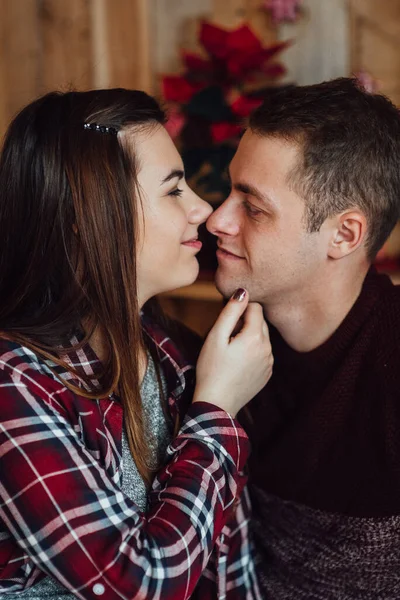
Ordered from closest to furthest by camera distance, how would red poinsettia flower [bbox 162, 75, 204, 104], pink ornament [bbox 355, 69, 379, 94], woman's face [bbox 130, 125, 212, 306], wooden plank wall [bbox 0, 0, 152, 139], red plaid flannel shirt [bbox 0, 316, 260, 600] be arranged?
red plaid flannel shirt [bbox 0, 316, 260, 600] < woman's face [bbox 130, 125, 212, 306] < pink ornament [bbox 355, 69, 379, 94] < red poinsettia flower [bbox 162, 75, 204, 104] < wooden plank wall [bbox 0, 0, 152, 139]

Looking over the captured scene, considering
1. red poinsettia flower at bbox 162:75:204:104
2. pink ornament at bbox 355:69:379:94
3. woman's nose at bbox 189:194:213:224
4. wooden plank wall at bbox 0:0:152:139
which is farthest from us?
wooden plank wall at bbox 0:0:152:139

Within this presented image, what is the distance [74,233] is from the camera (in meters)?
1.24

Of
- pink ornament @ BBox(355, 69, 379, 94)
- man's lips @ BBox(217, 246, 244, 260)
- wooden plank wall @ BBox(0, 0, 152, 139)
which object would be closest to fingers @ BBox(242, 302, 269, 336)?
man's lips @ BBox(217, 246, 244, 260)

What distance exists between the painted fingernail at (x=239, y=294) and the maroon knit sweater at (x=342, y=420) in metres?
0.17

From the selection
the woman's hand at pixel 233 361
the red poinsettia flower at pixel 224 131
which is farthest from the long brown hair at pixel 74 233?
the red poinsettia flower at pixel 224 131

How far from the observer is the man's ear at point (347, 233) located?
4.75 ft

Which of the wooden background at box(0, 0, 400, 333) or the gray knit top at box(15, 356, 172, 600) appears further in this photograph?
the wooden background at box(0, 0, 400, 333)

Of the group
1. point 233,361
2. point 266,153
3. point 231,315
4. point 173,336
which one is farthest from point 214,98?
point 233,361

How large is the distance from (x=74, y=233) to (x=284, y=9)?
139cm

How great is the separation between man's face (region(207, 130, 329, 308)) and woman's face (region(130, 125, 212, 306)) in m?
0.12

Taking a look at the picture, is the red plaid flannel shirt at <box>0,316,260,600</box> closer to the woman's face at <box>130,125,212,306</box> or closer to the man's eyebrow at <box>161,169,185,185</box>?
the woman's face at <box>130,125,212,306</box>

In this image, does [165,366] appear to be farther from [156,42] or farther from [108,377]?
[156,42]

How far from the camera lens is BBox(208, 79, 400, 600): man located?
1356 mm

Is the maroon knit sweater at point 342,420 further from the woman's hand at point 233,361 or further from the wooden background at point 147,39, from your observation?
the wooden background at point 147,39
